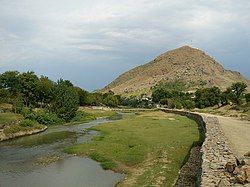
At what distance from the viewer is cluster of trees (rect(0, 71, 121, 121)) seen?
292ft

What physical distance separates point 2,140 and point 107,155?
77.4 feet

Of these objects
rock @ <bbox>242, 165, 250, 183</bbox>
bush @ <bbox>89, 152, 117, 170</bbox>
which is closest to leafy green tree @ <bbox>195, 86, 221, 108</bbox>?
bush @ <bbox>89, 152, 117, 170</bbox>

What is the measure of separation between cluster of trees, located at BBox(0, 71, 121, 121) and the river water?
37583mm

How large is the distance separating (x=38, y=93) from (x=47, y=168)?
70.5m

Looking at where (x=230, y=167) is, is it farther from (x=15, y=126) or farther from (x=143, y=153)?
(x=15, y=126)

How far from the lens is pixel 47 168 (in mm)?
35281

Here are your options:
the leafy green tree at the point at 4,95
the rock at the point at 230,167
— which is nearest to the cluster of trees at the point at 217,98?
the leafy green tree at the point at 4,95

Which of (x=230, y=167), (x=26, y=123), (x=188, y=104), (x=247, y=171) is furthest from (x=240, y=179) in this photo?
(x=188, y=104)

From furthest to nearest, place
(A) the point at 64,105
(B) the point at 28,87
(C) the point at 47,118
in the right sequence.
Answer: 1. (B) the point at 28,87
2. (A) the point at 64,105
3. (C) the point at 47,118

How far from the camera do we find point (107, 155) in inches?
1572

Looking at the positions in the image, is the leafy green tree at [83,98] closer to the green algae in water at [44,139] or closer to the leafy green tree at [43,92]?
the leafy green tree at [43,92]

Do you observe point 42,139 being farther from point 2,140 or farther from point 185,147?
point 185,147

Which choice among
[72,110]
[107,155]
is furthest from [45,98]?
[107,155]

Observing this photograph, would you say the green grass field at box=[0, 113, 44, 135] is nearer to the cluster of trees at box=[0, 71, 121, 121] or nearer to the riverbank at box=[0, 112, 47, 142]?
the riverbank at box=[0, 112, 47, 142]
